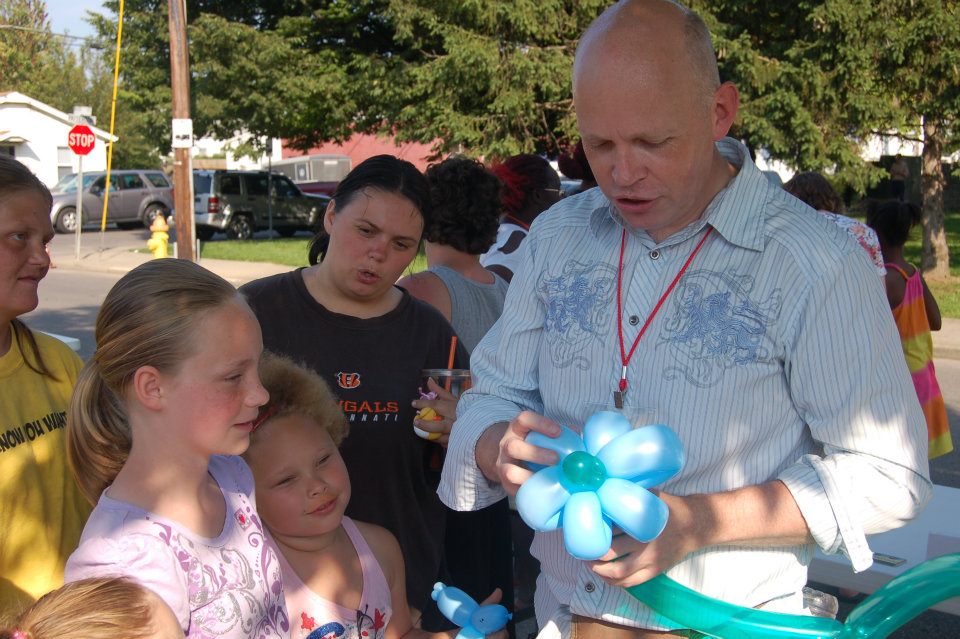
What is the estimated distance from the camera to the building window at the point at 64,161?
123ft

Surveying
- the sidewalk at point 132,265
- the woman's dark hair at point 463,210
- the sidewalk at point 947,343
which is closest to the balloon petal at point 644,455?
the woman's dark hair at point 463,210

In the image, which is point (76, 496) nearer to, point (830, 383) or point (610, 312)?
point (610, 312)

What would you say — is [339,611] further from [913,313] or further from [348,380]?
[913,313]

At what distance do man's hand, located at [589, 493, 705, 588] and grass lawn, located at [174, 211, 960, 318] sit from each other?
1153 cm

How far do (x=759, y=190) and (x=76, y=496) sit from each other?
184 cm

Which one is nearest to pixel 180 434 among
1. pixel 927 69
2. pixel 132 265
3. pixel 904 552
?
pixel 904 552

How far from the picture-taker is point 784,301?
1.61m

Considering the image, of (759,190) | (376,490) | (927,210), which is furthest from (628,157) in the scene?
(927,210)

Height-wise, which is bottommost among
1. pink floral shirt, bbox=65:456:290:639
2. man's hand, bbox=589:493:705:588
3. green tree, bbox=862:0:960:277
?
pink floral shirt, bbox=65:456:290:639

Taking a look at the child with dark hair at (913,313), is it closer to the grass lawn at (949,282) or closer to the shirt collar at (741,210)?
the shirt collar at (741,210)

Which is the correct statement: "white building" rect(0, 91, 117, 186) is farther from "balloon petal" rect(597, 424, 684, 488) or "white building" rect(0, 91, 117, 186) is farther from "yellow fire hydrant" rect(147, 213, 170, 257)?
"balloon petal" rect(597, 424, 684, 488)

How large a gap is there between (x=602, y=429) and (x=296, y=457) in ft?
3.60

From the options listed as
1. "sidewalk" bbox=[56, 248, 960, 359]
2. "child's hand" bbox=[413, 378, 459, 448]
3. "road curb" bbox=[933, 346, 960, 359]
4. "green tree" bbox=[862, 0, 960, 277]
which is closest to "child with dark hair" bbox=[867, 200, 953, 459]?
"child's hand" bbox=[413, 378, 459, 448]

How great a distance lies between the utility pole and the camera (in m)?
16.2
